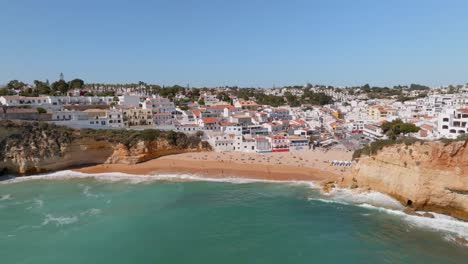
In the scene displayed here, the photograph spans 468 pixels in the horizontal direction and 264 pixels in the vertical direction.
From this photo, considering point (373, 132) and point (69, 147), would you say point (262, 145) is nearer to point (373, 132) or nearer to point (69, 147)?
point (373, 132)

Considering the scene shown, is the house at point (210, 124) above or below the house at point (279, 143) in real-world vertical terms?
above

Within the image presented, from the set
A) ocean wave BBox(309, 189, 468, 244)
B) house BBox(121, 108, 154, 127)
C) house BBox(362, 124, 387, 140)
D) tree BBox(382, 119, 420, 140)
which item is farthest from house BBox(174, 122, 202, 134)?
tree BBox(382, 119, 420, 140)

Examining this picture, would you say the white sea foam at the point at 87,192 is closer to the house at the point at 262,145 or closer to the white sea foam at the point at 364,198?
the white sea foam at the point at 364,198

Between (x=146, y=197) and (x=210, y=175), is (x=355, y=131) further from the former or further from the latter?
(x=146, y=197)

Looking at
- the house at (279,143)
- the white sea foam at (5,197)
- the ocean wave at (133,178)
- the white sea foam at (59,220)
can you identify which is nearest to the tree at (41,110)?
the ocean wave at (133,178)

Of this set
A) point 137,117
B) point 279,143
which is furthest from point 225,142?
point 137,117

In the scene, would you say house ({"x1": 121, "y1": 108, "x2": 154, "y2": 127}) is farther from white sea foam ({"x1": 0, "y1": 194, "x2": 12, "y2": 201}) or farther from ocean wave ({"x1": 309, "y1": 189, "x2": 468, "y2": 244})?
ocean wave ({"x1": 309, "y1": 189, "x2": 468, "y2": 244})
